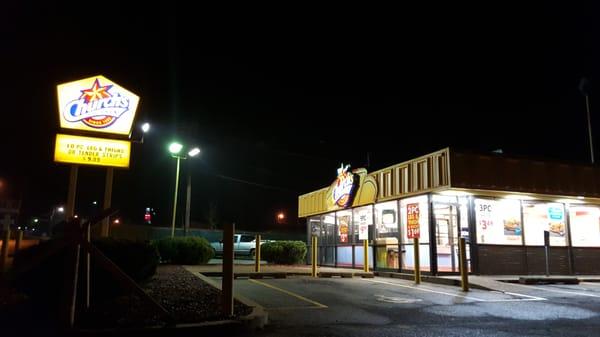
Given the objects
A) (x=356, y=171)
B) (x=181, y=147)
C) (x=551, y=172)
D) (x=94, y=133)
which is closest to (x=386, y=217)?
(x=356, y=171)

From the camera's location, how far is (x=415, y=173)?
18.0 m

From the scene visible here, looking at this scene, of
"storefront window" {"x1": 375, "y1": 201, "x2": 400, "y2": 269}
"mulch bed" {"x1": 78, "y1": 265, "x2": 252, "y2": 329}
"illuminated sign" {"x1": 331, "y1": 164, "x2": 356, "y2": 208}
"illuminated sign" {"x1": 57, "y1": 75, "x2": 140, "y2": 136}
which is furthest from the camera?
"illuminated sign" {"x1": 331, "y1": 164, "x2": 356, "y2": 208}

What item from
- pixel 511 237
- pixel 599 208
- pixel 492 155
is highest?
pixel 492 155

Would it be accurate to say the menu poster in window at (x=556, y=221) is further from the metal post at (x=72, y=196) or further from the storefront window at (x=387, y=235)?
the metal post at (x=72, y=196)

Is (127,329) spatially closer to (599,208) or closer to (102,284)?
(102,284)

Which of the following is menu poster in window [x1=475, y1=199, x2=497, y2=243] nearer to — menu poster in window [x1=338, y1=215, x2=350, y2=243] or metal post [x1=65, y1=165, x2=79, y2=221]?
menu poster in window [x1=338, y1=215, x2=350, y2=243]

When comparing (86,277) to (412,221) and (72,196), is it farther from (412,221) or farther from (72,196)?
(412,221)

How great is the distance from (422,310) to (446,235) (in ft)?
31.8

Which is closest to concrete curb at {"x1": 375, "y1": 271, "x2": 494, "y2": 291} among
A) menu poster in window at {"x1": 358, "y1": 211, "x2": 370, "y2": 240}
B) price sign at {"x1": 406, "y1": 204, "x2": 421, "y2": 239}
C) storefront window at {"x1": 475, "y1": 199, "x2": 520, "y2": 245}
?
price sign at {"x1": 406, "y1": 204, "x2": 421, "y2": 239}

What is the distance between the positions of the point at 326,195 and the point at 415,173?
838cm

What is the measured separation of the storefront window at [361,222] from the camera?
21844 millimetres

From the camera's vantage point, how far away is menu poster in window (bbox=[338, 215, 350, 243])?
2397 centimetres

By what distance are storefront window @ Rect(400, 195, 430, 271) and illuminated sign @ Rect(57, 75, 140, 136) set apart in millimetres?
10632

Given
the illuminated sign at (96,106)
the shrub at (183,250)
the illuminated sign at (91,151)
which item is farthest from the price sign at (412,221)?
the illuminated sign at (96,106)
